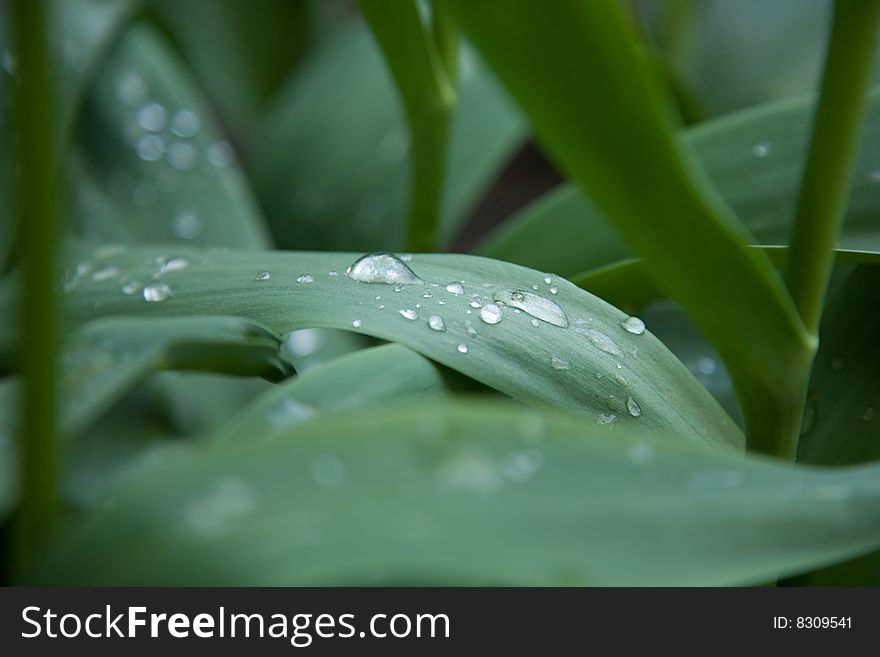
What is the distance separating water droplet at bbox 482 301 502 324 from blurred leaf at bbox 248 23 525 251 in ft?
1.48

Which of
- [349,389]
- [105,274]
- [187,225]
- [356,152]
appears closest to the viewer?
[349,389]

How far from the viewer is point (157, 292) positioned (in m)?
0.39

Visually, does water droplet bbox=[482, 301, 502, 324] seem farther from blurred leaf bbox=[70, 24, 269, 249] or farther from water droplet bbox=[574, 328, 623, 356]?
blurred leaf bbox=[70, 24, 269, 249]

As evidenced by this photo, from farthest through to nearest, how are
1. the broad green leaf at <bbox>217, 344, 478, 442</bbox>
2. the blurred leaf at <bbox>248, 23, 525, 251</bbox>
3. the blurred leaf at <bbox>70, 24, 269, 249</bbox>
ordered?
the blurred leaf at <bbox>248, 23, 525, 251</bbox> → the blurred leaf at <bbox>70, 24, 269, 249</bbox> → the broad green leaf at <bbox>217, 344, 478, 442</bbox>

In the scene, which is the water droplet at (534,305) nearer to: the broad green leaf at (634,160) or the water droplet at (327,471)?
the broad green leaf at (634,160)

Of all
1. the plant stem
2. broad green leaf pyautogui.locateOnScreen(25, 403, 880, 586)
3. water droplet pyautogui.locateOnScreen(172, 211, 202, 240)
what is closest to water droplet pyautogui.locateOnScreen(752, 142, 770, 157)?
the plant stem

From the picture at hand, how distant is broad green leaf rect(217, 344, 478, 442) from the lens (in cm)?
30

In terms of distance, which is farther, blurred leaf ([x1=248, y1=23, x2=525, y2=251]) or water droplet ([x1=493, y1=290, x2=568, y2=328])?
blurred leaf ([x1=248, y1=23, x2=525, y2=251])

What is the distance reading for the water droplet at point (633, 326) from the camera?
0.36 metres

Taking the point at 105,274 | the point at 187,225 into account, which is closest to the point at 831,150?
the point at 105,274

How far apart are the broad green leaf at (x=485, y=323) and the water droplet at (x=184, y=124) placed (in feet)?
1.20

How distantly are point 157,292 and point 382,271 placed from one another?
0.33ft

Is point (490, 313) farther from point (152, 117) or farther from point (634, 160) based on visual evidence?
point (152, 117)

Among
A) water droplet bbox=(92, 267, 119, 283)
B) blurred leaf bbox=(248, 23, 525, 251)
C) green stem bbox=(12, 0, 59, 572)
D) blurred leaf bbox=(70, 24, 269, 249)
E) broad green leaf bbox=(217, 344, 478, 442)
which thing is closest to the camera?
green stem bbox=(12, 0, 59, 572)
